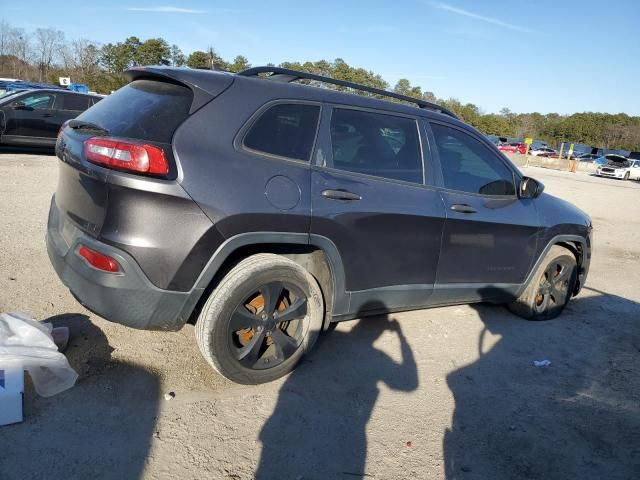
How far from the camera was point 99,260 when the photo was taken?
2.60 metres

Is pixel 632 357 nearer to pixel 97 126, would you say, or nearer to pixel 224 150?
pixel 224 150

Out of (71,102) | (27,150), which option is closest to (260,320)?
(71,102)

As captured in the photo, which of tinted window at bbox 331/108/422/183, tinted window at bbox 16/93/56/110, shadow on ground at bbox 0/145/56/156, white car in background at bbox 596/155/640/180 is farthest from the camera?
white car in background at bbox 596/155/640/180

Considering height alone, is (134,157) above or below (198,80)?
below

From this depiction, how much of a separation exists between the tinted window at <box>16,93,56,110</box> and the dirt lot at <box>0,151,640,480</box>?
805cm

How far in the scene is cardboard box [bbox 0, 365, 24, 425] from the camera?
245 cm

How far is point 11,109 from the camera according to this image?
10.7 metres

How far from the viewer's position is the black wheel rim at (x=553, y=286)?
4.64 meters

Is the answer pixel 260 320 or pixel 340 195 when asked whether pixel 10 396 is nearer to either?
pixel 260 320

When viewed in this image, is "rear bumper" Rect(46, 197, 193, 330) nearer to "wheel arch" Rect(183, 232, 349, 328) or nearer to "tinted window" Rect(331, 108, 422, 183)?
"wheel arch" Rect(183, 232, 349, 328)

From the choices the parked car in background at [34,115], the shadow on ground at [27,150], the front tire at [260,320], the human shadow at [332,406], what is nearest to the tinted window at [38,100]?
the parked car in background at [34,115]

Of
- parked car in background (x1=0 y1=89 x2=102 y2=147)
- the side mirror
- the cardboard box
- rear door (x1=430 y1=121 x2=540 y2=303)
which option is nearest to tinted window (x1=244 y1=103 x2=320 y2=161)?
rear door (x1=430 y1=121 x2=540 y2=303)

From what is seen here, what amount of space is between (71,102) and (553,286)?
1134 centimetres

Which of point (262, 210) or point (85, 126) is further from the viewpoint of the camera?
point (85, 126)
